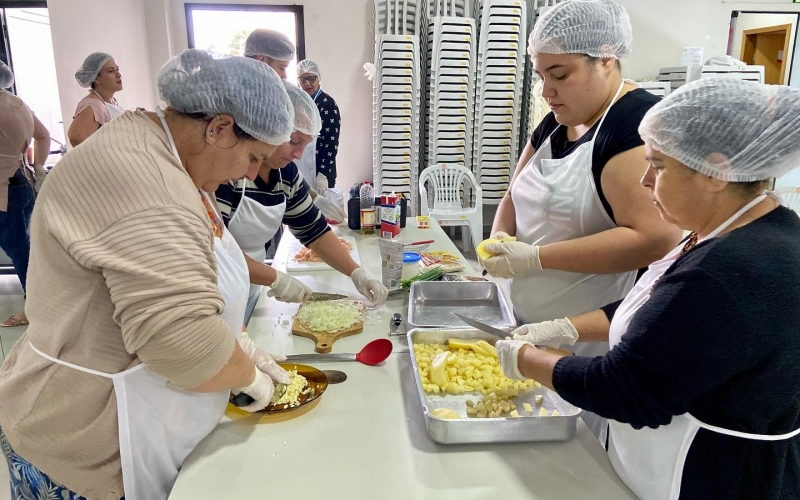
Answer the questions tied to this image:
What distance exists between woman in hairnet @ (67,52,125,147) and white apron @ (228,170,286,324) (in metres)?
2.11

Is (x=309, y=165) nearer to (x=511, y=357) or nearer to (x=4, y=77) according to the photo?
(x=4, y=77)

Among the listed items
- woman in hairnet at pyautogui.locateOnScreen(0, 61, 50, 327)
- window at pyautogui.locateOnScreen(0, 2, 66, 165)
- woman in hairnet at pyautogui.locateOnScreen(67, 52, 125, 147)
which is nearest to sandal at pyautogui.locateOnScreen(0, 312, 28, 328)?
woman in hairnet at pyautogui.locateOnScreen(0, 61, 50, 327)

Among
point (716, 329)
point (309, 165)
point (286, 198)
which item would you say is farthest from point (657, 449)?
point (309, 165)

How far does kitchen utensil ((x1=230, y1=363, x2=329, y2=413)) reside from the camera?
122 cm

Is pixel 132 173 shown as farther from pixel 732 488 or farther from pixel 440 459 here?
pixel 732 488

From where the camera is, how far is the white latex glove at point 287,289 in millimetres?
1874

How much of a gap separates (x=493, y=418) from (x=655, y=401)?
35cm

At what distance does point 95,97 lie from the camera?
3678 millimetres

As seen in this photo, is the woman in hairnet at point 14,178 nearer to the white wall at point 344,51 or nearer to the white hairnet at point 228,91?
the white wall at point 344,51

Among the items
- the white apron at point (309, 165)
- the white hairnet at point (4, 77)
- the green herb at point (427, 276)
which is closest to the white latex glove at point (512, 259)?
the green herb at point (427, 276)

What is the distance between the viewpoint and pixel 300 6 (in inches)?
200

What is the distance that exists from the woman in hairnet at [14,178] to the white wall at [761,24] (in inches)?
292

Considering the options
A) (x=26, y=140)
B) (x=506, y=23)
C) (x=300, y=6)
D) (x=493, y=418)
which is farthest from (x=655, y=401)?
(x=300, y=6)

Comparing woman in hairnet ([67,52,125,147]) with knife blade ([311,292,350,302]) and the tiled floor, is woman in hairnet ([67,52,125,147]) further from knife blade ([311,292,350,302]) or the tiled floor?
knife blade ([311,292,350,302])
